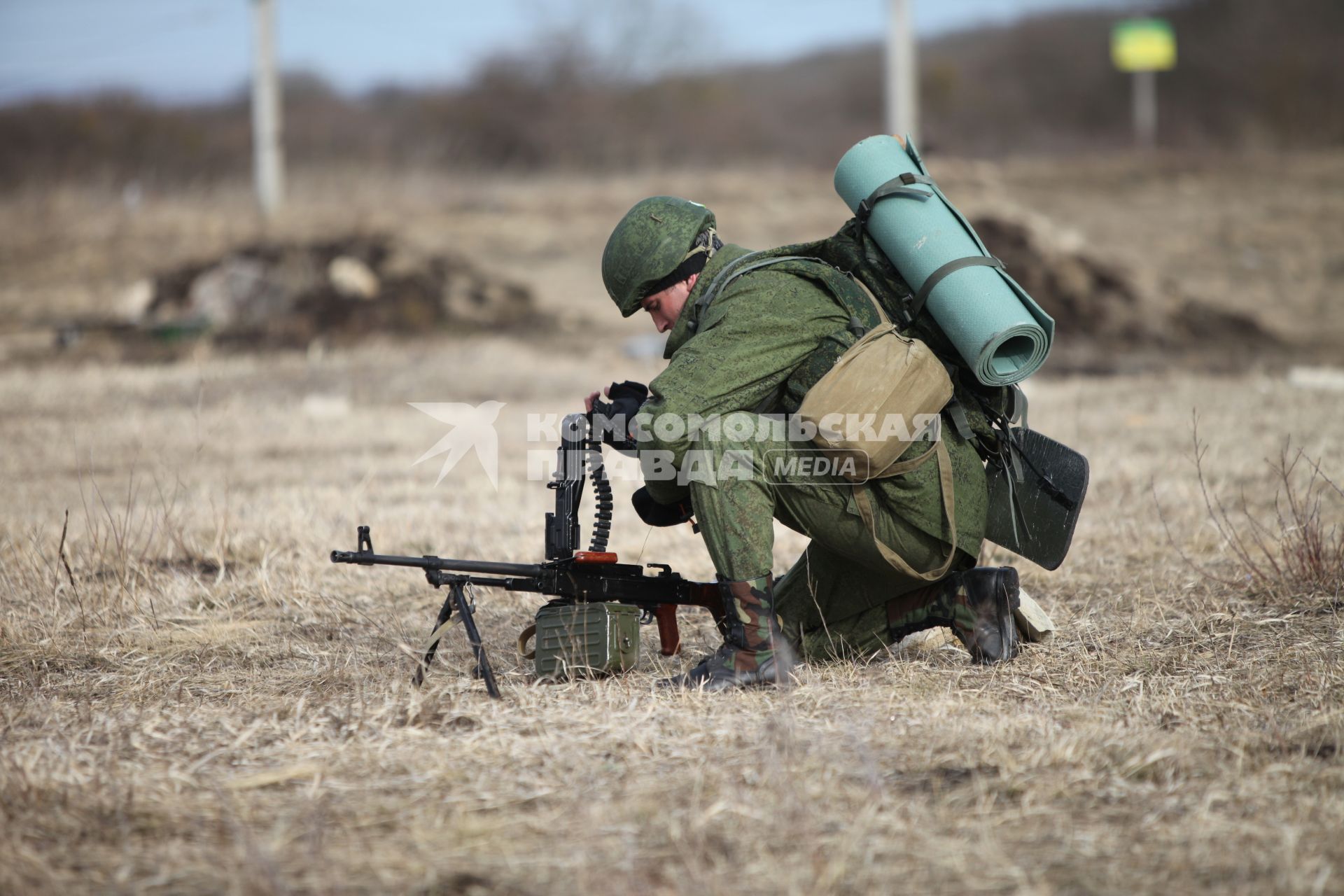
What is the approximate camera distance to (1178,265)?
54.1 feet

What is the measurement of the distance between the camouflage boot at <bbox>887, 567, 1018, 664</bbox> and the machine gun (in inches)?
26.6

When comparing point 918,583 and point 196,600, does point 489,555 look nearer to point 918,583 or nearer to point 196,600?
point 196,600

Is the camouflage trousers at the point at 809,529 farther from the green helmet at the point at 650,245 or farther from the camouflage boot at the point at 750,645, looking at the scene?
the green helmet at the point at 650,245

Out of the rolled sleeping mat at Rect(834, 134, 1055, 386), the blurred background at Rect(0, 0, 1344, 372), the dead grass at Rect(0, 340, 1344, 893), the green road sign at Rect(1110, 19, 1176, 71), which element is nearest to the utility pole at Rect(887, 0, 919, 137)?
the blurred background at Rect(0, 0, 1344, 372)

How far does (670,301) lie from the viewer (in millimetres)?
3689

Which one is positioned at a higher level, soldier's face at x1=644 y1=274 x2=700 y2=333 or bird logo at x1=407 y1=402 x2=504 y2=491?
soldier's face at x1=644 y1=274 x2=700 y2=333

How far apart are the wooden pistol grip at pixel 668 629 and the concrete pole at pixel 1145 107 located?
26.7 metres

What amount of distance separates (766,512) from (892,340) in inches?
23.2

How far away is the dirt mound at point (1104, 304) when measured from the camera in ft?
45.4

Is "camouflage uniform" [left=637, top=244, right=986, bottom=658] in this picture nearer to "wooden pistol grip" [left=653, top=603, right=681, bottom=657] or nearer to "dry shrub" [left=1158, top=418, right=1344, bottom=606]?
"wooden pistol grip" [left=653, top=603, right=681, bottom=657]

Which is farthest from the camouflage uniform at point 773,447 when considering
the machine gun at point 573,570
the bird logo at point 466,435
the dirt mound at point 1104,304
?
the dirt mound at point 1104,304

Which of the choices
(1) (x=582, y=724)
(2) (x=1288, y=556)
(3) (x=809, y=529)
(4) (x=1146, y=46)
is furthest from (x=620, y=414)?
(4) (x=1146, y=46)

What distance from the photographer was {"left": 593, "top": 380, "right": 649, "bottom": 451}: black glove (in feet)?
11.4

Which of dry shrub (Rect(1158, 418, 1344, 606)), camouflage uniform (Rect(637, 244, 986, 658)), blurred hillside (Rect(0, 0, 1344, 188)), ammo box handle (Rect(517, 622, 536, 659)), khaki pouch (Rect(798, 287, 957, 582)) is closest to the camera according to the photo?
khaki pouch (Rect(798, 287, 957, 582))
